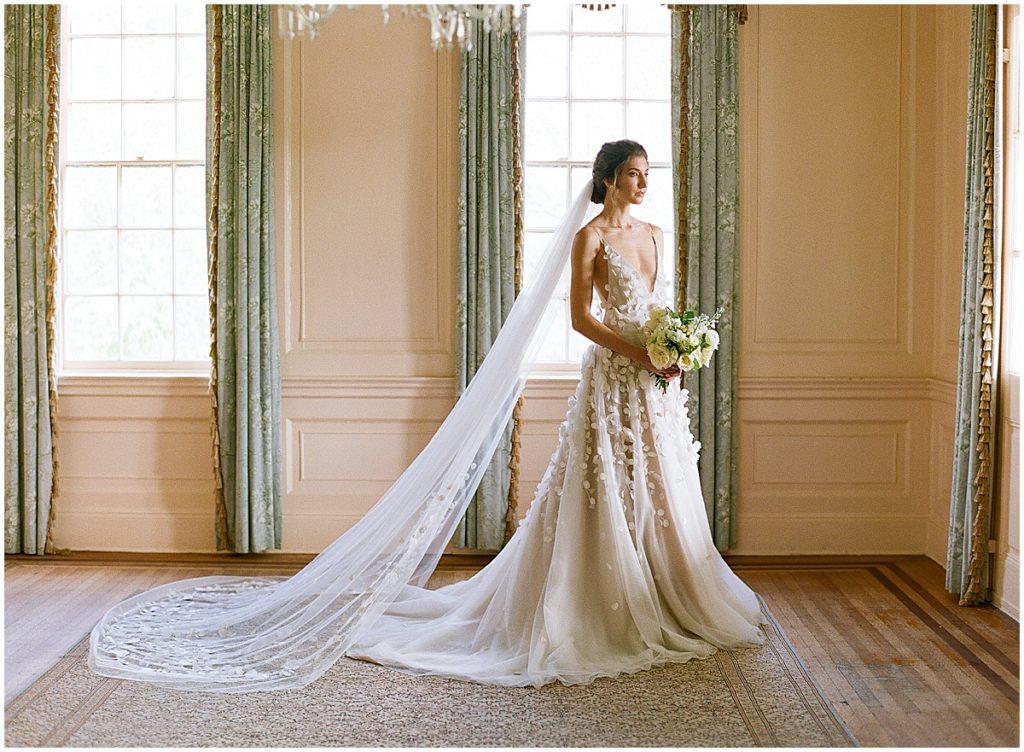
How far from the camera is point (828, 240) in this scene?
20.0 feet

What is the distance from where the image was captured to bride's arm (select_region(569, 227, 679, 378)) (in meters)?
4.58

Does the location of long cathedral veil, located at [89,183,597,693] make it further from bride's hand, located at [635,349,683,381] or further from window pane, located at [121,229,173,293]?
window pane, located at [121,229,173,293]

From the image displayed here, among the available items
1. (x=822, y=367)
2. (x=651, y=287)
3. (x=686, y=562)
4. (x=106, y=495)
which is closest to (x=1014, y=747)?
(x=686, y=562)

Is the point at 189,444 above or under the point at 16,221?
under

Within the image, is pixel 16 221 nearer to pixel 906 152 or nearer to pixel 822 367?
pixel 822 367

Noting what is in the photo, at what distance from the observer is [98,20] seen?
6.32m

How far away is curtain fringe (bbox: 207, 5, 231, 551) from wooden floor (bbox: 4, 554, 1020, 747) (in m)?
0.26

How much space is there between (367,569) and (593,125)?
9.44ft

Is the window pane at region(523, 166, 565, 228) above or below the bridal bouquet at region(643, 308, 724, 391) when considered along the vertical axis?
above

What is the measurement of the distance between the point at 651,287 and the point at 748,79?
6.00 feet

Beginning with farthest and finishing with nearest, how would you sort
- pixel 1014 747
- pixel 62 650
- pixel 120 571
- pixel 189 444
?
pixel 189 444 < pixel 120 571 < pixel 62 650 < pixel 1014 747

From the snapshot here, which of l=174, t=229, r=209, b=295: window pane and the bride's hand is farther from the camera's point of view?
l=174, t=229, r=209, b=295: window pane

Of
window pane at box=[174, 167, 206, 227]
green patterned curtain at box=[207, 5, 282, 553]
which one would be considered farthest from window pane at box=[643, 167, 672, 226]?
window pane at box=[174, 167, 206, 227]

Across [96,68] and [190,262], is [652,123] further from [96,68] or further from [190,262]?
[96,68]
